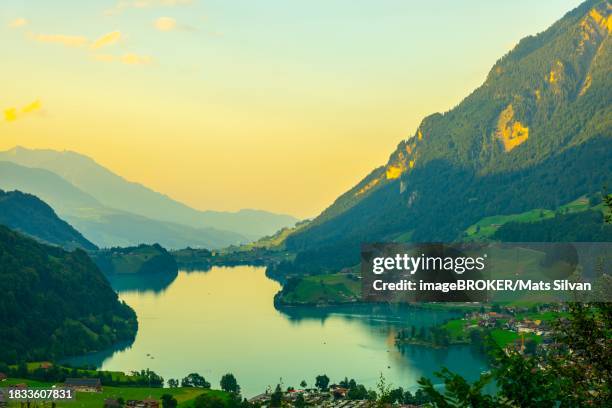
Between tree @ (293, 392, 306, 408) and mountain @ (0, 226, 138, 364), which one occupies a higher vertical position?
mountain @ (0, 226, 138, 364)

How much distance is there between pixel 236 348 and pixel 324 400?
41.6 meters

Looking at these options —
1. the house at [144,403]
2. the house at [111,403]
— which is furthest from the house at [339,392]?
the house at [111,403]

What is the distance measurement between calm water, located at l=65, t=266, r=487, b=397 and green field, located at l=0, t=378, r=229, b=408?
259 inches

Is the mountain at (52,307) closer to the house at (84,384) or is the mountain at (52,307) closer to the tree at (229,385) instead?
the house at (84,384)

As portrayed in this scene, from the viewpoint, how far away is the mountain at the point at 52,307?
416 ft

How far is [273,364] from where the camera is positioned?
111 metres

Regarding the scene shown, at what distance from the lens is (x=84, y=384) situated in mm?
92438

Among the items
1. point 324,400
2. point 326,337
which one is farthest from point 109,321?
point 324,400

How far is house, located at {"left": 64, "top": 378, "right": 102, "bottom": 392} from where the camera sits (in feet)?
298

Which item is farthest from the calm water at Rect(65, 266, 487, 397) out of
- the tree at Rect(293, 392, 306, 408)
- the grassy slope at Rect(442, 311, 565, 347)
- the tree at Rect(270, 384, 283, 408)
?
the tree at Rect(293, 392, 306, 408)

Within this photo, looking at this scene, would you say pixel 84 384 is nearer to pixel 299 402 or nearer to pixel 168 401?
pixel 168 401

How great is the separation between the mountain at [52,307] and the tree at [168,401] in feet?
125

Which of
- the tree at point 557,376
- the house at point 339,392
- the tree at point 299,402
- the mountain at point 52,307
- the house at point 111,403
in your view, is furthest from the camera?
the mountain at point 52,307

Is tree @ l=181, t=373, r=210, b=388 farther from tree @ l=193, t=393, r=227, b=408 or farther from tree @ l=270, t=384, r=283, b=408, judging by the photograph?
tree @ l=193, t=393, r=227, b=408
